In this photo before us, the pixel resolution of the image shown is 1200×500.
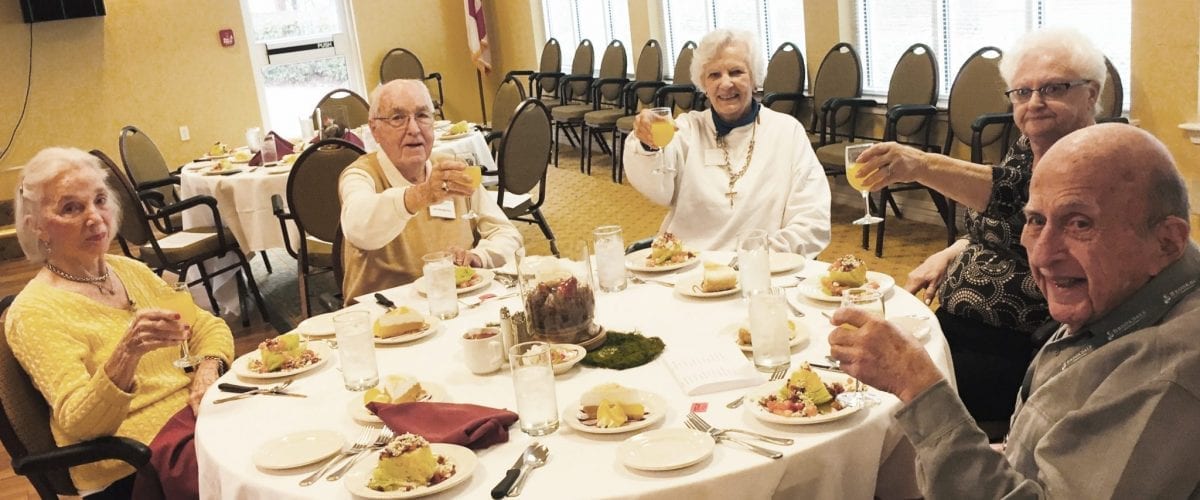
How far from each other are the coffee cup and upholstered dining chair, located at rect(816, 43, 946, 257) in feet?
12.3

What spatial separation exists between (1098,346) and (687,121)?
208 centimetres

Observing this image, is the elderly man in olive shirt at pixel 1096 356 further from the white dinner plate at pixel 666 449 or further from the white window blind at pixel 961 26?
the white window blind at pixel 961 26

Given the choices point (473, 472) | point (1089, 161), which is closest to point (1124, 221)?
point (1089, 161)

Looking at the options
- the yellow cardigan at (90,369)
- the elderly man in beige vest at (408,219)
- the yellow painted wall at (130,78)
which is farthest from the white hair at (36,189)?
the yellow painted wall at (130,78)

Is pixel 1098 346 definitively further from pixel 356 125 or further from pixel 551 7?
pixel 551 7

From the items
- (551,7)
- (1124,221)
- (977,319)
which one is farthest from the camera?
(551,7)

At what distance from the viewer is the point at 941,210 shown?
17.8 feet

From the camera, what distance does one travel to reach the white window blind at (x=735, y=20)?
7.22 m

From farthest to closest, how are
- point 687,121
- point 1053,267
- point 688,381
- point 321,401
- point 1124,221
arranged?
point 687,121, point 321,401, point 688,381, point 1053,267, point 1124,221

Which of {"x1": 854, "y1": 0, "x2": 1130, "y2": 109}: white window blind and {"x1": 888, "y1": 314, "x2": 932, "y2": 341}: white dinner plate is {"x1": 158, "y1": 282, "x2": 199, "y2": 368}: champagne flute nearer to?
{"x1": 888, "y1": 314, "x2": 932, "y2": 341}: white dinner plate

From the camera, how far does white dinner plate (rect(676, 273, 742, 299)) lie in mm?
2404

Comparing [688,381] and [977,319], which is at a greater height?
[688,381]

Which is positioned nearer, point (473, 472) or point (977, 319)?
point (473, 472)

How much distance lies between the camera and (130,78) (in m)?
9.14
